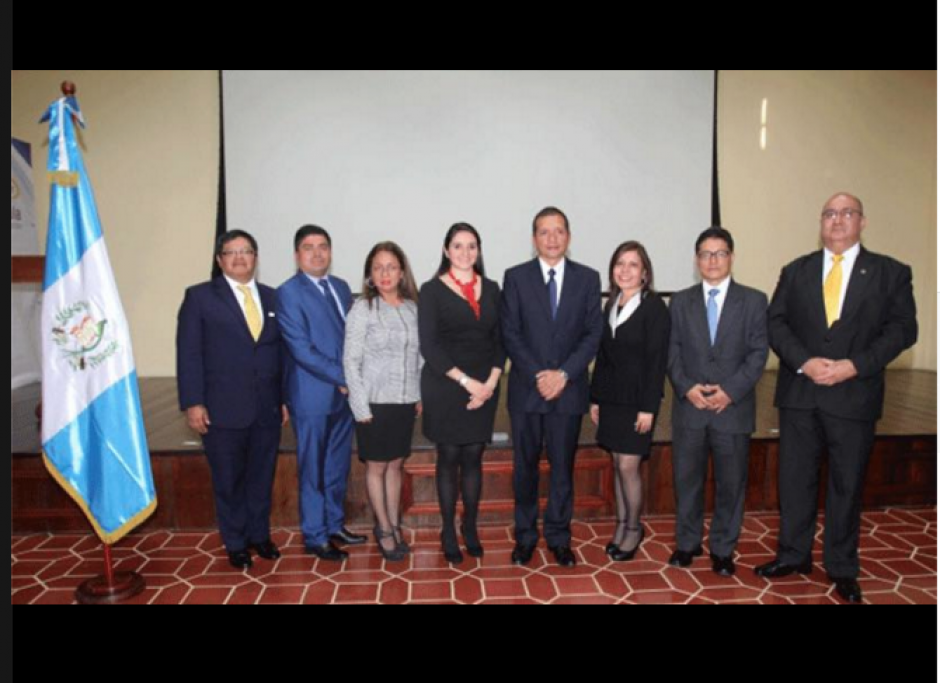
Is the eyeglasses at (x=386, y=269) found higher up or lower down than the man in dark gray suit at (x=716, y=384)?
higher up

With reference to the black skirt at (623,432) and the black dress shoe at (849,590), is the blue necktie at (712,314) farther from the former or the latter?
the black dress shoe at (849,590)

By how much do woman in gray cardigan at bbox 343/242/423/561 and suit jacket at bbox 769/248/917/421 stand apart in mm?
1537

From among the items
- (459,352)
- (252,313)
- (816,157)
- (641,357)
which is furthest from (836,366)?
(816,157)

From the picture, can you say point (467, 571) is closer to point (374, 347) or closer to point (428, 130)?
point (374, 347)

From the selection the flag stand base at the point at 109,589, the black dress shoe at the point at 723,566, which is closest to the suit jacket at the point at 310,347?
the flag stand base at the point at 109,589

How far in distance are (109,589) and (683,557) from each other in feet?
7.87

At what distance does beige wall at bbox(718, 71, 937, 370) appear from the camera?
5879 mm

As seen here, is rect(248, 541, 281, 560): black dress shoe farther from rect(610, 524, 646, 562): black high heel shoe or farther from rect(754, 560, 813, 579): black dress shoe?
rect(754, 560, 813, 579): black dress shoe

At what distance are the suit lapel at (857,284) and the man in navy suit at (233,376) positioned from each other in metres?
2.33

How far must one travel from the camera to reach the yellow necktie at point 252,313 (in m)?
2.54

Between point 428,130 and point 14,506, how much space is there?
4277 millimetres

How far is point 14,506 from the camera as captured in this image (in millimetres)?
3039

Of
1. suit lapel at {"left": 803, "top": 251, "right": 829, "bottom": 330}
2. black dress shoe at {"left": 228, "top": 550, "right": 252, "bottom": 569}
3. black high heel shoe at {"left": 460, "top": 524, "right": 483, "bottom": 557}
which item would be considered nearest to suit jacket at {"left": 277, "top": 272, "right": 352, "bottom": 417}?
black dress shoe at {"left": 228, "top": 550, "right": 252, "bottom": 569}

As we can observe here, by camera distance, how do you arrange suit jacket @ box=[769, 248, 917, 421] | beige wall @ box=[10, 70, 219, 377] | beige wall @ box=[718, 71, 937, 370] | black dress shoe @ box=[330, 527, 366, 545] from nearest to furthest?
1. suit jacket @ box=[769, 248, 917, 421]
2. black dress shoe @ box=[330, 527, 366, 545]
3. beige wall @ box=[10, 70, 219, 377]
4. beige wall @ box=[718, 71, 937, 370]
